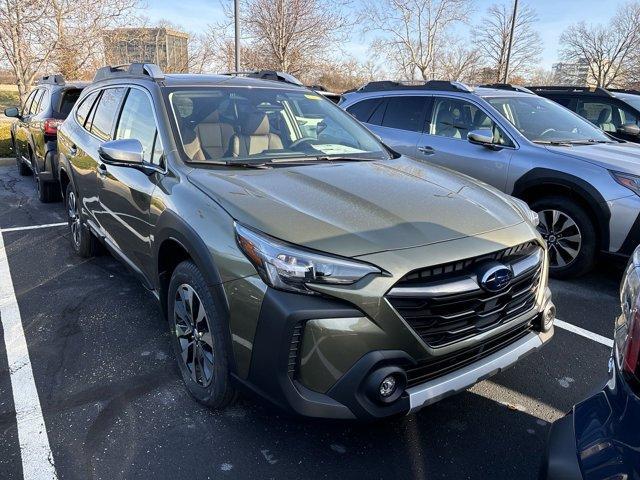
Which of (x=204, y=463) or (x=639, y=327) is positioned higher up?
(x=639, y=327)

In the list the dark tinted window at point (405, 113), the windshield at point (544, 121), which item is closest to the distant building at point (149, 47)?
the dark tinted window at point (405, 113)

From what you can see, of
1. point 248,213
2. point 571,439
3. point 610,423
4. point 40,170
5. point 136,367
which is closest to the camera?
point 610,423

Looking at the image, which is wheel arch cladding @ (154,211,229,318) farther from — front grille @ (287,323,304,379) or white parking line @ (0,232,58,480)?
white parking line @ (0,232,58,480)

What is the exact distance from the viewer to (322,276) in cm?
204

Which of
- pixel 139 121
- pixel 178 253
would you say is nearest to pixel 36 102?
pixel 139 121

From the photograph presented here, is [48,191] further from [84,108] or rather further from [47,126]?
[84,108]

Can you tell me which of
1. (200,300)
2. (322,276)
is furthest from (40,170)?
(322,276)

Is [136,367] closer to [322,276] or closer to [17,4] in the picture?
[322,276]

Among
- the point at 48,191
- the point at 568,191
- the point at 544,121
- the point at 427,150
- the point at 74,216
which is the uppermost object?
the point at 544,121

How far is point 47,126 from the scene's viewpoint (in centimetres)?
704

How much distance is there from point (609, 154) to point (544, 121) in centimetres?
97

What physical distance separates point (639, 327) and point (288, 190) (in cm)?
171

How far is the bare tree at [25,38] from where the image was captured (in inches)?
466

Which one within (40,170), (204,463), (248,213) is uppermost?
(248,213)
